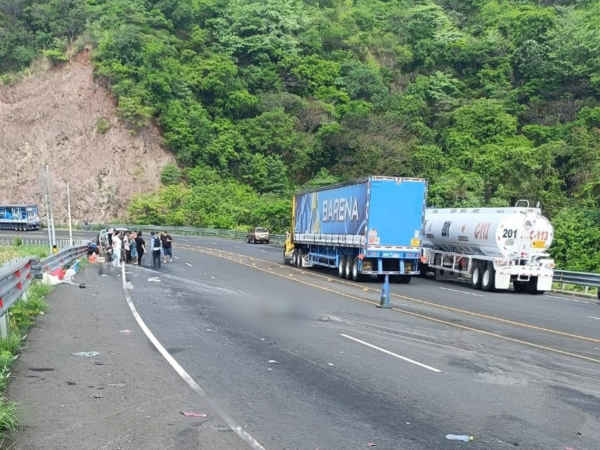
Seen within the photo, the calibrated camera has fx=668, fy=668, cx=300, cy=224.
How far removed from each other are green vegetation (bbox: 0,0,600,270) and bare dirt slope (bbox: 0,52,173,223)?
2.20m

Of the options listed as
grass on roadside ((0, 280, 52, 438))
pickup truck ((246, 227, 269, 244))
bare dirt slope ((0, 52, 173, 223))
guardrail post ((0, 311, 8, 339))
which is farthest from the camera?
bare dirt slope ((0, 52, 173, 223))

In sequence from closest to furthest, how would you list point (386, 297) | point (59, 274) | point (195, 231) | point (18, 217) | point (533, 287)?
point (386, 297) < point (59, 274) < point (533, 287) < point (18, 217) < point (195, 231)

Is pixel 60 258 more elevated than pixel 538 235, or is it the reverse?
pixel 538 235

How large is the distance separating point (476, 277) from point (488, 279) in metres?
1.14

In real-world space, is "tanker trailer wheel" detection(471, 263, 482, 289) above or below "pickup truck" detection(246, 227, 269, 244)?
below

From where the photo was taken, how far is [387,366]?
33.6 feet

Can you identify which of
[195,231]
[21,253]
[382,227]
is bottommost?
[195,231]

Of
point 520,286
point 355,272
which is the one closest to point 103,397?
point 355,272

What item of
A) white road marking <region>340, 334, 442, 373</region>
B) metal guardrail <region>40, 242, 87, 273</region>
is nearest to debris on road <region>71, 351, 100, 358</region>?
white road marking <region>340, 334, 442, 373</region>

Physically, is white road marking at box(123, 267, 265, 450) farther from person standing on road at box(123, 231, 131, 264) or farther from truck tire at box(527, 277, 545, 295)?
person standing on road at box(123, 231, 131, 264)

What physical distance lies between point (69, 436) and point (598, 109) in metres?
63.8

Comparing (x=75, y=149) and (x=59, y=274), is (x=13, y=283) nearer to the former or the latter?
(x=59, y=274)

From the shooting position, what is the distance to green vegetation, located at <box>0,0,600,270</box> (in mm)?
67938

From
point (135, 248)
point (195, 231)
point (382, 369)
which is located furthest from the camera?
point (195, 231)
